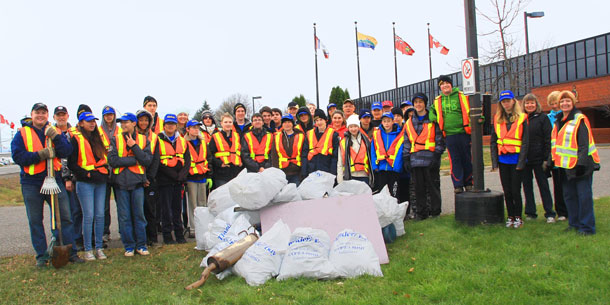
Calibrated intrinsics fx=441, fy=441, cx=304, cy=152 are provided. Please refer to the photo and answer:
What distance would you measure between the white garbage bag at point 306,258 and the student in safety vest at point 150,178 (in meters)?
2.65

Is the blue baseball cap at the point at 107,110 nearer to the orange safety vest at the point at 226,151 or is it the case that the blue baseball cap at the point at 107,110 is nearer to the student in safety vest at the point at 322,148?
the orange safety vest at the point at 226,151

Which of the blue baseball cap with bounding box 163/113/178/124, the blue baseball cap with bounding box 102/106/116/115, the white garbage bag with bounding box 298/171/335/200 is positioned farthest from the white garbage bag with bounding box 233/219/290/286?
the blue baseball cap with bounding box 102/106/116/115

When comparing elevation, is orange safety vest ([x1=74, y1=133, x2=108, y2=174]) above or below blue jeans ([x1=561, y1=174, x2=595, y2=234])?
above

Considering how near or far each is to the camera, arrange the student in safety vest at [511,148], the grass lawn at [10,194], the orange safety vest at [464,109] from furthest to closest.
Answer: the grass lawn at [10,194]
the orange safety vest at [464,109]
the student in safety vest at [511,148]

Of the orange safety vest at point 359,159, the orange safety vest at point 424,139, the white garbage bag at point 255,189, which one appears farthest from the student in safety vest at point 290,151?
the white garbage bag at point 255,189

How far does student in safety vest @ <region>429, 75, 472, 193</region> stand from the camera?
6.74 metres

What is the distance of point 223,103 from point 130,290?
182ft

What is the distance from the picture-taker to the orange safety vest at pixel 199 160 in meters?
7.04

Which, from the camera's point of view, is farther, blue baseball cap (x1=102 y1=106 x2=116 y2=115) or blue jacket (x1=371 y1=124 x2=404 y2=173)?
blue jacket (x1=371 y1=124 x2=404 y2=173)

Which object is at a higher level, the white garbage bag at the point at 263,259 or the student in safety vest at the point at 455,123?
the student in safety vest at the point at 455,123

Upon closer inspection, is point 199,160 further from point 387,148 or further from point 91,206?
point 387,148

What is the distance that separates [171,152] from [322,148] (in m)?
2.41

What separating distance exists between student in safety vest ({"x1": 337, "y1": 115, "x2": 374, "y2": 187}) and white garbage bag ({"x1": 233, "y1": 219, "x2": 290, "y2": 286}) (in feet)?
8.37

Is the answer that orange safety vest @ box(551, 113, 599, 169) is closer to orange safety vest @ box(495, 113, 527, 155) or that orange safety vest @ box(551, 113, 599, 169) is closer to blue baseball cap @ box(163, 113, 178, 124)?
orange safety vest @ box(495, 113, 527, 155)
